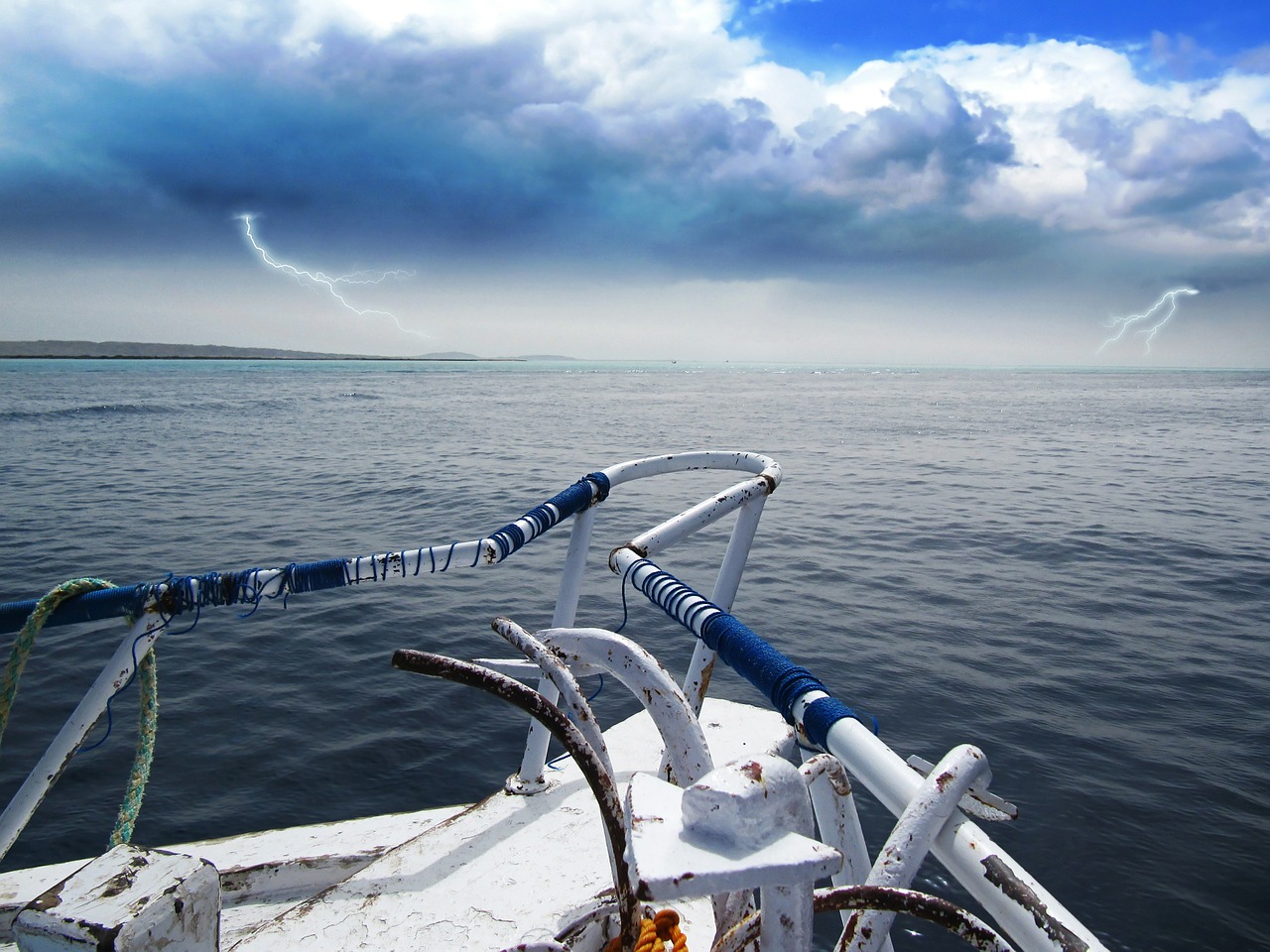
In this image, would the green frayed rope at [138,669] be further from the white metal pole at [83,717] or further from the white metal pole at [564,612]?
the white metal pole at [564,612]

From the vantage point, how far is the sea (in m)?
5.04

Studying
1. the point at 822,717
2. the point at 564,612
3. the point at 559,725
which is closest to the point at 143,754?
the point at 564,612

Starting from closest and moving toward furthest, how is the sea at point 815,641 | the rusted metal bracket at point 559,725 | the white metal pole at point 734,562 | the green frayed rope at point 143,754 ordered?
the rusted metal bracket at point 559,725 < the green frayed rope at point 143,754 < the white metal pole at point 734,562 < the sea at point 815,641

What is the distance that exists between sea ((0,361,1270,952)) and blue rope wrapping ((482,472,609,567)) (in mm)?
3299

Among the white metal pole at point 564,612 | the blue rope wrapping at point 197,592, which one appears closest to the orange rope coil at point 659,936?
the blue rope wrapping at point 197,592

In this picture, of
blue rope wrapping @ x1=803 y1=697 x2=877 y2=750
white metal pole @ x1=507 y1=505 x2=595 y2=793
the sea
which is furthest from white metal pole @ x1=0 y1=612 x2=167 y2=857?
the sea

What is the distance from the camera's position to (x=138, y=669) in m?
2.18

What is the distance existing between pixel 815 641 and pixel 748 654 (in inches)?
267

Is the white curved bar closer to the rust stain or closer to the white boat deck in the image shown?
the rust stain

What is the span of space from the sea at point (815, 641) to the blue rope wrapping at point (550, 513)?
10.8ft

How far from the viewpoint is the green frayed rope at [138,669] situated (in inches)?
79.0

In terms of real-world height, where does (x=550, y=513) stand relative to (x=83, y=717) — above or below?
above

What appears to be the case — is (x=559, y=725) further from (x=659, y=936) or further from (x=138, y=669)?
(x=138, y=669)

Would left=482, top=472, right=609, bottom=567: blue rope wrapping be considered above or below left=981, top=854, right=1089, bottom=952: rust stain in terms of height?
above
